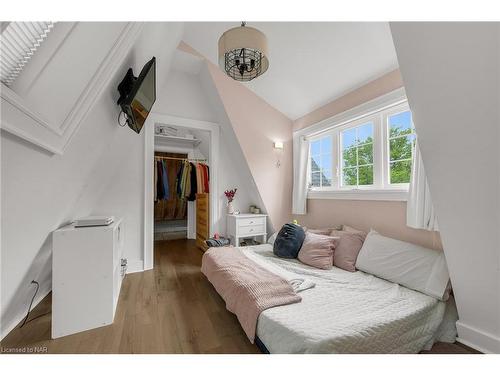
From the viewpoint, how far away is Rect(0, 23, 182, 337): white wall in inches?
35.6

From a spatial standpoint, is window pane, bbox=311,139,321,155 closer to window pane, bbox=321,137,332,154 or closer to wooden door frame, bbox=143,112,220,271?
window pane, bbox=321,137,332,154

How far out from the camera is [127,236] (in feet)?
8.75

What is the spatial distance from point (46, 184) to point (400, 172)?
283 cm

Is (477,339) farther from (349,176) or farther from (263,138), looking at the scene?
(263,138)

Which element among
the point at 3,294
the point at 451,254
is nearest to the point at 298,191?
the point at 451,254

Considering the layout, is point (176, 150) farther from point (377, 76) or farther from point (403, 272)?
point (403, 272)

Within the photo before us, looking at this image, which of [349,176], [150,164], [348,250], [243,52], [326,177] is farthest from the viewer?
[326,177]

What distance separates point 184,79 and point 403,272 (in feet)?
11.6

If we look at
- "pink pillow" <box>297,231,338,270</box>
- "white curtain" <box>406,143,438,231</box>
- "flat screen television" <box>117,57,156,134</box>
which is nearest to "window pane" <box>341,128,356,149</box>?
"white curtain" <box>406,143,438,231</box>

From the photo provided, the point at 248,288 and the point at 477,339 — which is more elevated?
the point at 248,288

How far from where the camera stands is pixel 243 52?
1.62 meters

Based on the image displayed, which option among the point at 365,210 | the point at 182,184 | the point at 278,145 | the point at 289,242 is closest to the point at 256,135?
the point at 278,145

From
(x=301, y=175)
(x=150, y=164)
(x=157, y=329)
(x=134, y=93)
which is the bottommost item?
(x=157, y=329)

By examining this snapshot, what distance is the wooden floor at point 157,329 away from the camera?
1.36m
